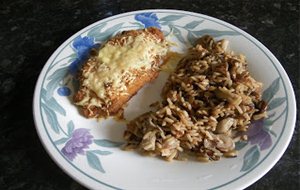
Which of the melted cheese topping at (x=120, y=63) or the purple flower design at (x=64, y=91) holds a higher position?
the melted cheese topping at (x=120, y=63)

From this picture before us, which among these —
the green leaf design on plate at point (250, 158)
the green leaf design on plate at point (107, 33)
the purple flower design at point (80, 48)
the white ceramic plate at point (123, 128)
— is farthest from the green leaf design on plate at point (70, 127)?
the green leaf design on plate at point (250, 158)

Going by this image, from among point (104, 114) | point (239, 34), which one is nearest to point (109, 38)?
point (104, 114)

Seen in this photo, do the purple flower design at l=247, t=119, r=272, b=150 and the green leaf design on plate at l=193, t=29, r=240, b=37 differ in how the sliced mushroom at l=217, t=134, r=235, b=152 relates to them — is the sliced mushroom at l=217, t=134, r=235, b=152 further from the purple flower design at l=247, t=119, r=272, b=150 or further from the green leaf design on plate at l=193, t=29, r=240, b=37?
the green leaf design on plate at l=193, t=29, r=240, b=37

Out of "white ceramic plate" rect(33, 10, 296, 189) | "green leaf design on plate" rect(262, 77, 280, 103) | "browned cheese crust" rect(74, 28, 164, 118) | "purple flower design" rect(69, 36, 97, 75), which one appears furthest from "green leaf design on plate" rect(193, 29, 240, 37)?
"purple flower design" rect(69, 36, 97, 75)

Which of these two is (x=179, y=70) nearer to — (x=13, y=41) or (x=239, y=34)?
(x=239, y=34)

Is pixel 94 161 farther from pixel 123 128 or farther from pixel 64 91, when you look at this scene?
pixel 64 91

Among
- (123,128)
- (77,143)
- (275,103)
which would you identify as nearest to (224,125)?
(275,103)

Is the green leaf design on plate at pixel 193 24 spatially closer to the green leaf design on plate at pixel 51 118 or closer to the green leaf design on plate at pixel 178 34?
the green leaf design on plate at pixel 178 34
